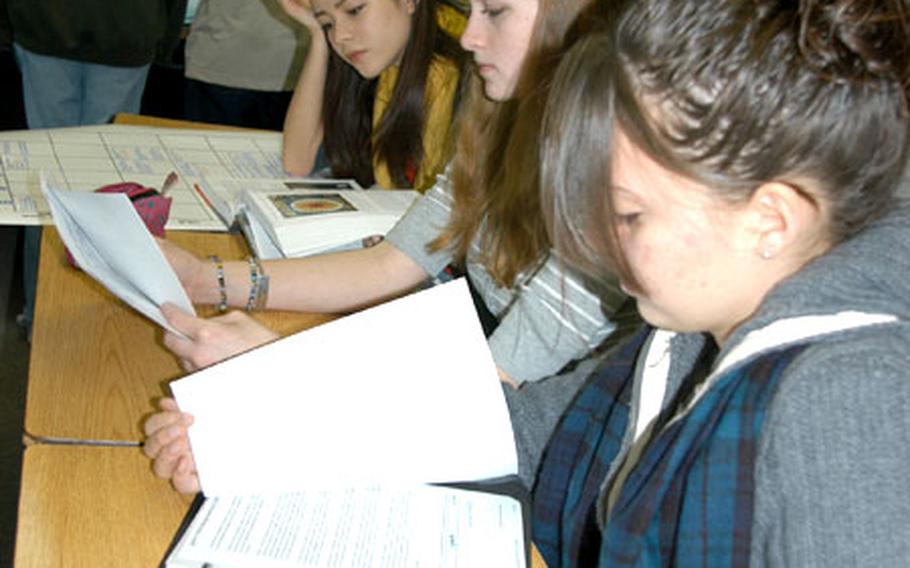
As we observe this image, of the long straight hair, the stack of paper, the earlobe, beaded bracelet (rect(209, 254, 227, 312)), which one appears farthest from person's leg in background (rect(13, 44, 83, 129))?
the earlobe

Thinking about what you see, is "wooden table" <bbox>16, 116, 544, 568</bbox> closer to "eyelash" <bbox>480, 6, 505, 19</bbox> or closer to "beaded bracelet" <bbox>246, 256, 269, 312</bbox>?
"beaded bracelet" <bbox>246, 256, 269, 312</bbox>

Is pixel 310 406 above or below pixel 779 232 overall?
below

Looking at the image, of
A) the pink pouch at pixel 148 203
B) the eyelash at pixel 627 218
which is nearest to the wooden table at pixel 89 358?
the pink pouch at pixel 148 203

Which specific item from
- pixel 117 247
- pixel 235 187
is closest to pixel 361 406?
pixel 117 247

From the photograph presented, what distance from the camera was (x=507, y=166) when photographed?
1.21 m

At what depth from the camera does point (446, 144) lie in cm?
166

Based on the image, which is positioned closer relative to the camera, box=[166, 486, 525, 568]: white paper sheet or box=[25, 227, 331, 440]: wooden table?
box=[166, 486, 525, 568]: white paper sheet

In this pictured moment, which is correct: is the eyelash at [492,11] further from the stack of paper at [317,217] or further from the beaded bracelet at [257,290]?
the beaded bracelet at [257,290]

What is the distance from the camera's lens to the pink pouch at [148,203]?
1433 millimetres

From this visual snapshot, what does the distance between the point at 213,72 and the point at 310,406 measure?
1990mm

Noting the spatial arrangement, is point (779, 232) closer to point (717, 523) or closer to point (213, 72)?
point (717, 523)

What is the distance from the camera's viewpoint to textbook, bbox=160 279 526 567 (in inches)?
33.9

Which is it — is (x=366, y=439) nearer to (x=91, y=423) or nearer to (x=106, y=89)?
(x=91, y=423)

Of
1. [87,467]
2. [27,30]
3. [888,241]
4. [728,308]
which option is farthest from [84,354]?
[27,30]
